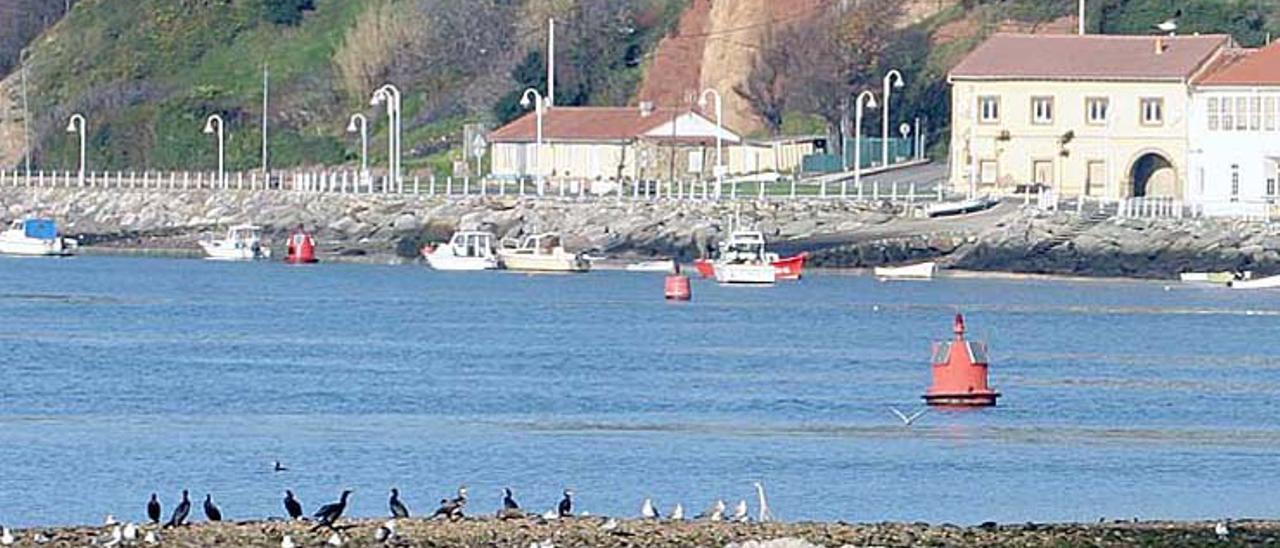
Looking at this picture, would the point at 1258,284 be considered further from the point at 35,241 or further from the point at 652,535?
the point at 652,535

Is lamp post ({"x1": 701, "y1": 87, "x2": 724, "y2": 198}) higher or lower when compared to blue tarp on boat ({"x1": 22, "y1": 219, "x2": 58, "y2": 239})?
higher

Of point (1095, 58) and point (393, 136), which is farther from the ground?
point (1095, 58)

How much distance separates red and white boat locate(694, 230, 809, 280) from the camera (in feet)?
263

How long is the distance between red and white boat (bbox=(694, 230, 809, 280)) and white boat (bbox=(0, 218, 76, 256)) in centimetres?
2336

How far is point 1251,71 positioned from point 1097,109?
4.28 meters

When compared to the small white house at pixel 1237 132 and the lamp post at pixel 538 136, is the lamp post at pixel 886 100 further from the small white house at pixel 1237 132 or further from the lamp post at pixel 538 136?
the small white house at pixel 1237 132

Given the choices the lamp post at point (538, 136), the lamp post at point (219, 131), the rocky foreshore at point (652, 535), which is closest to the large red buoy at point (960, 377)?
the rocky foreshore at point (652, 535)

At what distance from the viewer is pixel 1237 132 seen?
282 ft

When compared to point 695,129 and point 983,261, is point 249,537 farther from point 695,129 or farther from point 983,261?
point 695,129

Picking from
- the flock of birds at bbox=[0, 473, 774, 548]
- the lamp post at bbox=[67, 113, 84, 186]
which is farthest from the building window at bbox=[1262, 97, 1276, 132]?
the flock of birds at bbox=[0, 473, 774, 548]

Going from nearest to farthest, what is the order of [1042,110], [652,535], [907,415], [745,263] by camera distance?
[652,535] < [907,415] < [745,263] < [1042,110]

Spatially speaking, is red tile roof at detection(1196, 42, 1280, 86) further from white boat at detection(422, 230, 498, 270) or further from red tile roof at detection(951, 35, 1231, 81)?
white boat at detection(422, 230, 498, 270)

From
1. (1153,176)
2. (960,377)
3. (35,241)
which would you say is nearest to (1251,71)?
(1153,176)

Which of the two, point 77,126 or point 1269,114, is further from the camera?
point 77,126
